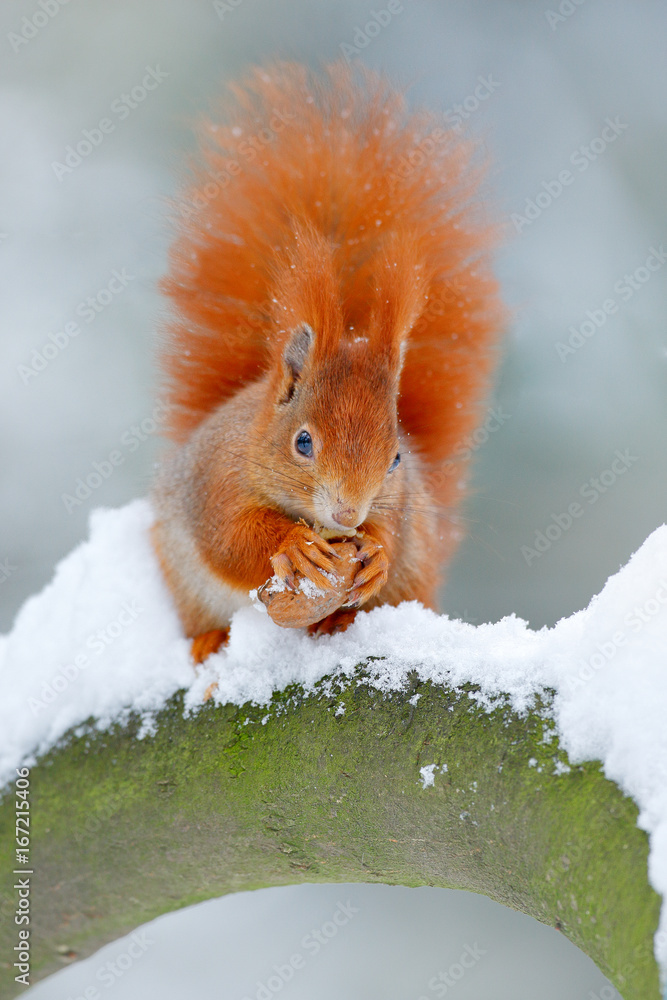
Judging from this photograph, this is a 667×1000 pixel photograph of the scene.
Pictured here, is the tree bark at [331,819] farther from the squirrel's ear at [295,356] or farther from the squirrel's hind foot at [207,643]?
the squirrel's ear at [295,356]

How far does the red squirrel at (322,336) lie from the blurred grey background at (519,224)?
1.96 ft

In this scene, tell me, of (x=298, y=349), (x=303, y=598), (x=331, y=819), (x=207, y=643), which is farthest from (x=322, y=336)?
(x=331, y=819)

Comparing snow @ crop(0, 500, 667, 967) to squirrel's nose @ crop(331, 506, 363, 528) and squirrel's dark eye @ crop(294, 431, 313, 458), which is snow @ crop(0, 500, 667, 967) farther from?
squirrel's dark eye @ crop(294, 431, 313, 458)

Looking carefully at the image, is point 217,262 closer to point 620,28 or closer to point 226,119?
point 226,119

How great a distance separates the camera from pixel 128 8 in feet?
8.77

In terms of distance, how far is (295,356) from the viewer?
1404 mm

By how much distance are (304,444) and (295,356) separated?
0.17m

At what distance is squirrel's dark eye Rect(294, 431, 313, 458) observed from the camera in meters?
1.33

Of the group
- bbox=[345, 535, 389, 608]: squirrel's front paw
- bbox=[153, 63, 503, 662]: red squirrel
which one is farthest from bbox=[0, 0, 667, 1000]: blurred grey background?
bbox=[345, 535, 389, 608]: squirrel's front paw

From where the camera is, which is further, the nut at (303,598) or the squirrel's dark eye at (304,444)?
the squirrel's dark eye at (304,444)

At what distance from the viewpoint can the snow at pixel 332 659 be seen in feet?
2.63

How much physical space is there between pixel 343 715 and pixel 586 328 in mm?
1668

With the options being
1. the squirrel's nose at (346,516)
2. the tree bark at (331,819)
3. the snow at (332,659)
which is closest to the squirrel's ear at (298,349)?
the squirrel's nose at (346,516)

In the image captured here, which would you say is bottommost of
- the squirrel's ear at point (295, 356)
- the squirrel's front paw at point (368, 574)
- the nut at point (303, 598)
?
the nut at point (303, 598)
